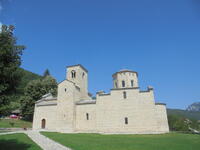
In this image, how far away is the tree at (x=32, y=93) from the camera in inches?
1470

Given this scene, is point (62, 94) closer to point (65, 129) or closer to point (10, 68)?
point (65, 129)

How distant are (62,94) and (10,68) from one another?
59.7 ft

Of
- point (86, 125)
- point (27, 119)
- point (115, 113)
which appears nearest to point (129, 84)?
point (115, 113)

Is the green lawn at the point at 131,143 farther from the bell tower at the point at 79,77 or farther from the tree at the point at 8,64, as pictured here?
the bell tower at the point at 79,77

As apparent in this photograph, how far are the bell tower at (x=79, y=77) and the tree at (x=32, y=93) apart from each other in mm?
12910

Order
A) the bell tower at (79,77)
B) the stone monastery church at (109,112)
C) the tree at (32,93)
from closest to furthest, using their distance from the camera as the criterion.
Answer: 1. the stone monastery church at (109,112)
2. the bell tower at (79,77)
3. the tree at (32,93)

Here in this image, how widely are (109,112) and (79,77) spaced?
984 centimetres

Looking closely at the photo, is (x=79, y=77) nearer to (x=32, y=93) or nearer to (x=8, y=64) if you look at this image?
(x=32, y=93)

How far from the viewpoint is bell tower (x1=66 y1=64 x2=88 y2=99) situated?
29.1m

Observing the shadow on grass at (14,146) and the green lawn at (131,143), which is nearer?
the shadow on grass at (14,146)

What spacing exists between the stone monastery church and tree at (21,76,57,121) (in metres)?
11.3

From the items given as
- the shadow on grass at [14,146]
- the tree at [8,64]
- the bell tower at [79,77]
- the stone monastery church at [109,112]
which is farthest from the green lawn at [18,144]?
the bell tower at [79,77]

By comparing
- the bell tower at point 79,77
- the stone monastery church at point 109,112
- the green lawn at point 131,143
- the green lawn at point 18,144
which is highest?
the bell tower at point 79,77

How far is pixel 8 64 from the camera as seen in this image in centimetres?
892
